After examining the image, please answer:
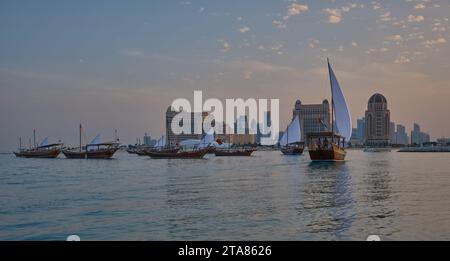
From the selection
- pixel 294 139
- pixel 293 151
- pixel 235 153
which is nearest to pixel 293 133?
pixel 294 139

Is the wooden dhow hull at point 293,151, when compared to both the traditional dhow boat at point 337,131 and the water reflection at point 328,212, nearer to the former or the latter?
the traditional dhow boat at point 337,131

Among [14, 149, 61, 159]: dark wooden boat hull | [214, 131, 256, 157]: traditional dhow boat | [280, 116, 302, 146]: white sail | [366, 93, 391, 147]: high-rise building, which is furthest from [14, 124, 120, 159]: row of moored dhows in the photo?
[366, 93, 391, 147]: high-rise building

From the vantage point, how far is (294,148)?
87.4 meters

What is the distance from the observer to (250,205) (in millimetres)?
13555

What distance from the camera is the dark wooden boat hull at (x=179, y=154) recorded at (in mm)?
72625

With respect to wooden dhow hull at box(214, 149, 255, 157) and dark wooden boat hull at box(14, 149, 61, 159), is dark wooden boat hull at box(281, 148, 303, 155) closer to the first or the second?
wooden dhow hull at box(214, 149, 255, 157)

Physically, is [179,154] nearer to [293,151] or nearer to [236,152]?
[236,152]

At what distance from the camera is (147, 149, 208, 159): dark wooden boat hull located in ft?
238

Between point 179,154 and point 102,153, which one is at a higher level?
point 102,153

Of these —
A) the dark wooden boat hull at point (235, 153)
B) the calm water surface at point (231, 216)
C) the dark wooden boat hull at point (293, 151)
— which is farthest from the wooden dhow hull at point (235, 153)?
the calm water surface at point (231, 216)

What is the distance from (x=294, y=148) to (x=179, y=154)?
2490 cm
